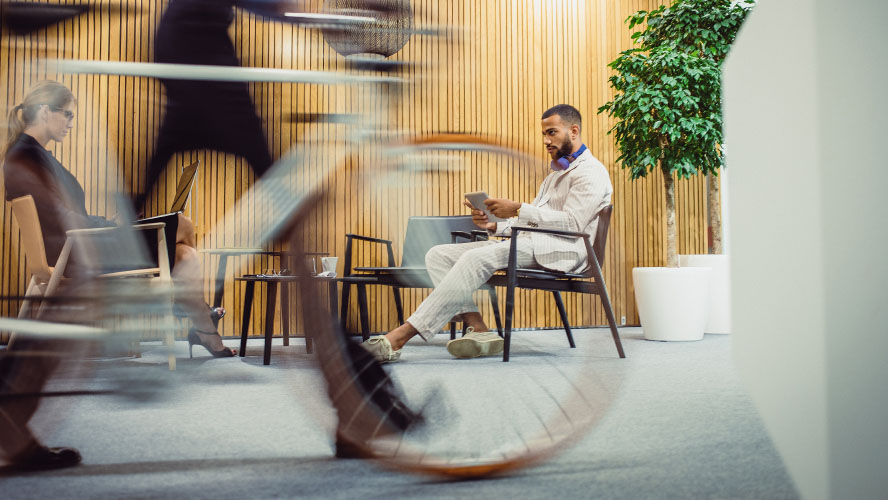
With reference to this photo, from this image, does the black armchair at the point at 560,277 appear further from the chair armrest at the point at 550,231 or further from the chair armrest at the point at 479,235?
the chair armrest at the point at 479,235

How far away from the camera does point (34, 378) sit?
1.88 feet

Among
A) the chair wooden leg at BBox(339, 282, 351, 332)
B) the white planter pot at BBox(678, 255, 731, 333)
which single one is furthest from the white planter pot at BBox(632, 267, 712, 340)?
the chair wooden leg at BBox(339, 282, 351, 332)

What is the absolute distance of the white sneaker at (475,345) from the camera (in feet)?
8.49

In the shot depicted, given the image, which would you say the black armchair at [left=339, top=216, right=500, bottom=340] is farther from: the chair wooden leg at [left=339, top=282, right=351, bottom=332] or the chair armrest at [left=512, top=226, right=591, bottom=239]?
the chair armrest at [left=512, top=226, right=591, bottom=239]

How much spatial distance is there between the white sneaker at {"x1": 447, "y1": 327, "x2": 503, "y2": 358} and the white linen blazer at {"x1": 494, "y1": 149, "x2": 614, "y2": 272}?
42 cm

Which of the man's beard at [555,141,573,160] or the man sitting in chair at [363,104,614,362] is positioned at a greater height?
the man's beard at [555,141,573,160]

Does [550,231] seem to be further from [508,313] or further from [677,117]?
[677,117]

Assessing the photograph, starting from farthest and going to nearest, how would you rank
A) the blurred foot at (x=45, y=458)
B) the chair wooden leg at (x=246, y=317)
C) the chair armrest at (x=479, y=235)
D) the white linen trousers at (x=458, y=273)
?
the chair armrest at (x=479, y=235) → the chair wooden leg at (x=246, y=317) → the white linen trousers at (x=458, y=273) → the blurred foot at (x=45, y=458)

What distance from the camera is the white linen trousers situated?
2.30 m

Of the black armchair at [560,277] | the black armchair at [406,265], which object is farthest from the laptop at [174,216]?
the black armchair at [560,277]

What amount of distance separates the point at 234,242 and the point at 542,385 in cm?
157

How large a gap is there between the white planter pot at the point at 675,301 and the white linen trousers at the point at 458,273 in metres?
1.19

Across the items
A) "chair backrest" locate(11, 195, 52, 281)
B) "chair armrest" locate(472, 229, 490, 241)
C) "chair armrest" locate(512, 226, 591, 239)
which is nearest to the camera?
"chair backrest" locate(11, 195, 52, 281)

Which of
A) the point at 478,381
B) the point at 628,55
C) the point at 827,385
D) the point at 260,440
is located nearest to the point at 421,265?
the point at 478,381
